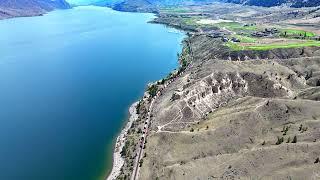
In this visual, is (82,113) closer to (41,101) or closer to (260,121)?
(41,101)

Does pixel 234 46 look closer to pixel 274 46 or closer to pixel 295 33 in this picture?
pixel 274 46

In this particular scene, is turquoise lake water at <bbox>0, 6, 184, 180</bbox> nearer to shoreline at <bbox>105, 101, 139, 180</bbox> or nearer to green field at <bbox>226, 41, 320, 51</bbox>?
shoreline at <bbox>105, 101, 139, 180</bbox>

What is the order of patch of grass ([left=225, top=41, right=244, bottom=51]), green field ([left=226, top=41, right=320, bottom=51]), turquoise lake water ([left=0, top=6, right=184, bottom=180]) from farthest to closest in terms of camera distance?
patch of grass ([left=225, top=41, right=244, bottom=51]), green field ([left=226, top=41, right=320, bottom=51]), turquoise lake water ([left=0, top=6, right=184, bottom=180])

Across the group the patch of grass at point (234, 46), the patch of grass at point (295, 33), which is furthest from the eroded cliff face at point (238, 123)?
the patch of grass at point (295, 33)

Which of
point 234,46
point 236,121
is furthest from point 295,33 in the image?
point 236,121

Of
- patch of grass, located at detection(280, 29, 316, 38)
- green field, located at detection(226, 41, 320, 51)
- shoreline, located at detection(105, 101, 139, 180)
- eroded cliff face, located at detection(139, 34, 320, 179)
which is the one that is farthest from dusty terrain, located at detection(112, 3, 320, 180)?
patch of grass, located at detection(280, 29, 316, 38)

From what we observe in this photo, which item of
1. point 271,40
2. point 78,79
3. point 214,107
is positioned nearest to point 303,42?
point 271,40

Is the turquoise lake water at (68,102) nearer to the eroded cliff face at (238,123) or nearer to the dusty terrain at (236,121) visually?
the dusty terrain at (236,121)
